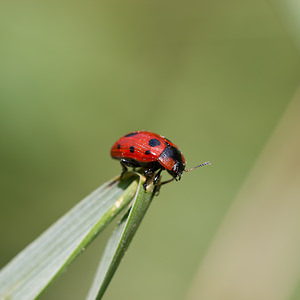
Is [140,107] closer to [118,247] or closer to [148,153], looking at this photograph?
[148,153]

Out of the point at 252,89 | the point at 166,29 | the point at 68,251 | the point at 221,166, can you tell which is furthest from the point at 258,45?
the point at 68,251

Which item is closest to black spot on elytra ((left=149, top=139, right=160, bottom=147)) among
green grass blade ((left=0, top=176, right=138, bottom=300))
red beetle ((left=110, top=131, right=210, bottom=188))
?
red beetle ((left=110, top=131, right=210, bottom=188))

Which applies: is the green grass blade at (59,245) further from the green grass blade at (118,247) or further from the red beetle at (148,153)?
the red beetle at (148,153)

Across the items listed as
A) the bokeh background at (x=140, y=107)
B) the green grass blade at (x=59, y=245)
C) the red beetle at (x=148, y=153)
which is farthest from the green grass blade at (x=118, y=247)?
the bokeh background at (x=140, y=107)

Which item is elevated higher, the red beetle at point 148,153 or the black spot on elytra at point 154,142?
the black spot on elytra at point 154,142

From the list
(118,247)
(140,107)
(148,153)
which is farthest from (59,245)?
(140,107)
